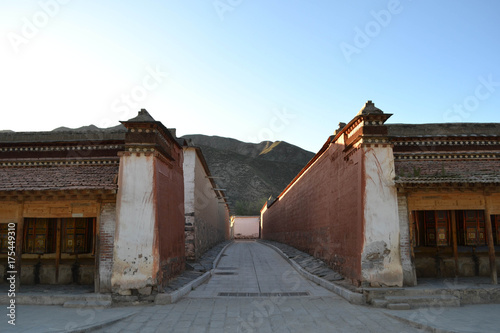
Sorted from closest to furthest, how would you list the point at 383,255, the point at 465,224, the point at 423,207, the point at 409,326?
the point at 409,326, the point at 383,255, the point at 423,207, the point at 465,224

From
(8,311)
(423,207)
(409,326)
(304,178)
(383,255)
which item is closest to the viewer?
(409,326)

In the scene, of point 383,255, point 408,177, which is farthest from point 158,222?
point 408,177

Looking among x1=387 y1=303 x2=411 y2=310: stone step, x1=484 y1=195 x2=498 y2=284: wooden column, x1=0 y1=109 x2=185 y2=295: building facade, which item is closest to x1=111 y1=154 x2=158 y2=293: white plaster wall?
x1=0 y1=109 x2=185 y2=295: building facade

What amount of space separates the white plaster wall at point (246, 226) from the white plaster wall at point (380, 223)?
41.9m

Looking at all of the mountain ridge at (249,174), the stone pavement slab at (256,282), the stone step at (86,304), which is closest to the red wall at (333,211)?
the stone pavement slab at (256,282)

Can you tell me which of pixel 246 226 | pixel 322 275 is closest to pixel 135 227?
pixel 322 275

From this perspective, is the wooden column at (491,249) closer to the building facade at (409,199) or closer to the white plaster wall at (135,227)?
the building facade at (409,199)

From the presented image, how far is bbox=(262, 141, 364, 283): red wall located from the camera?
9055 millimetres

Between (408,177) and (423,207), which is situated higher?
(408,177)

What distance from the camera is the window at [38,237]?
10148 mm

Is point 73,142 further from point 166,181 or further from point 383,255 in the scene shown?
point 383,255

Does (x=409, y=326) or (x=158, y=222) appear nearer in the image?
(x=409, y=326)

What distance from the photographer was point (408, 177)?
9094 mm

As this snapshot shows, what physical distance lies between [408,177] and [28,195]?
941 cm
